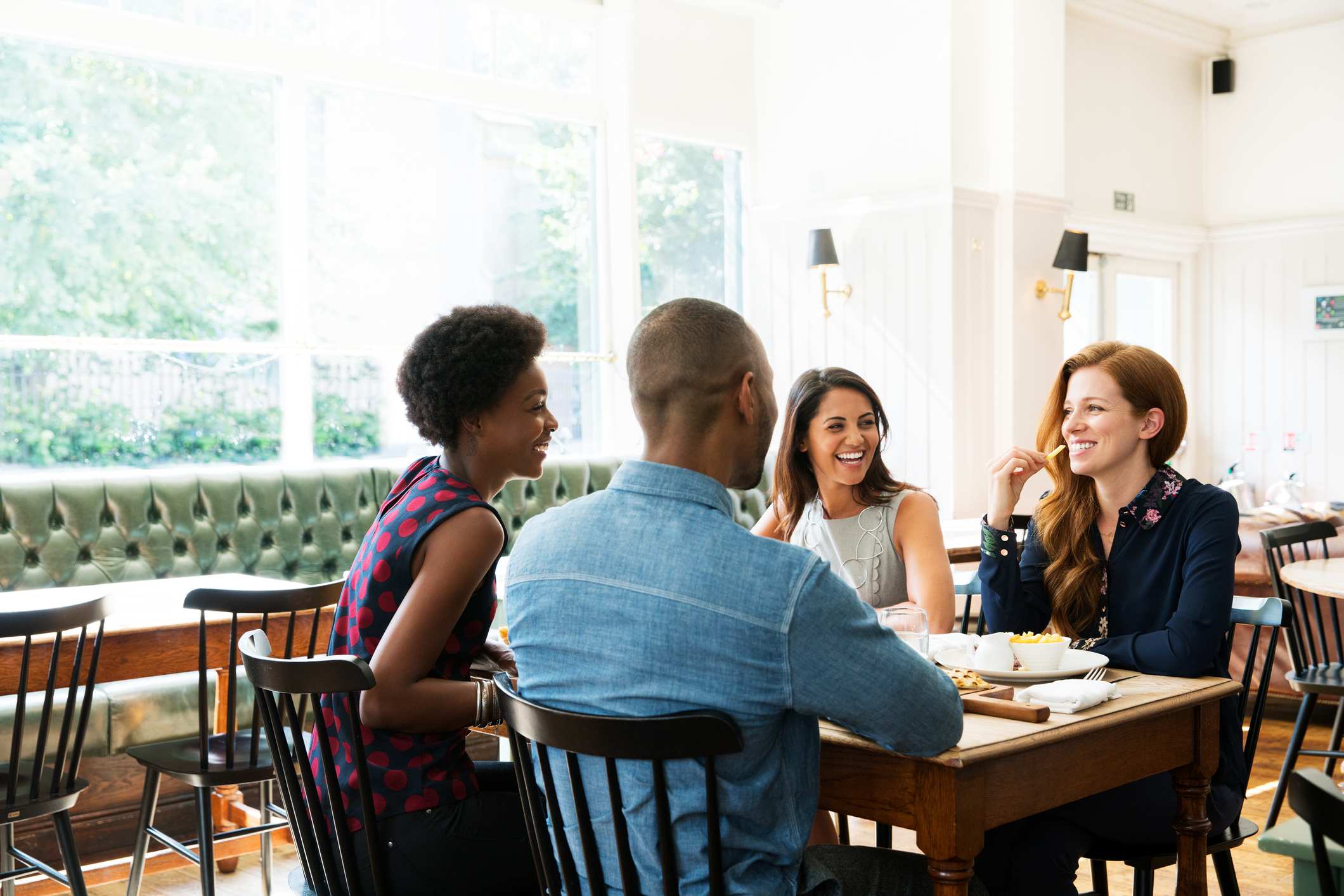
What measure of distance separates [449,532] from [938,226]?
4429mm

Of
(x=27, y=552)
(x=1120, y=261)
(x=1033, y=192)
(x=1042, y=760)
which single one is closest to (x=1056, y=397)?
(x=1042, y=760)

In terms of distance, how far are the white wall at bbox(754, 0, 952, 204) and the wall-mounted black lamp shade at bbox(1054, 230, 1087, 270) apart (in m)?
0.76

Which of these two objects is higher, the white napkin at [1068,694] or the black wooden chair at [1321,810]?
the black wooden chair at [1321,810]

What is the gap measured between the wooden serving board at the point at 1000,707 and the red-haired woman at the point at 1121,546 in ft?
1.24

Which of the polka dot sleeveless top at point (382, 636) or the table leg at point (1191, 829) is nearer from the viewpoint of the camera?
the polka dot sleeveless top at point (382, 636)

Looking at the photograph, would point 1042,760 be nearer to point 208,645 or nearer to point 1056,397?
point 1056,397

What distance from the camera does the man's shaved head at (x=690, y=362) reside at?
1491mm

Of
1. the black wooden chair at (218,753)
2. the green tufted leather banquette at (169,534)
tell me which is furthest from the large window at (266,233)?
the black wooden chair at (218,753)

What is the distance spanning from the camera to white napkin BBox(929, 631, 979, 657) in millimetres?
2039

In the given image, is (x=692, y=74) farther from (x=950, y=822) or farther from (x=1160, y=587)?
(x=950, y=822)

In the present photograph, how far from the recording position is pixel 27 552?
396cm

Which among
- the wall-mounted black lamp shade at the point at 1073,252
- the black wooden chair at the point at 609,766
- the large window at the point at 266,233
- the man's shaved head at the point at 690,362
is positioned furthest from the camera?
the wall-mounted black lamp shade at the point at 1073,252

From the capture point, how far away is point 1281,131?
7.54 meters

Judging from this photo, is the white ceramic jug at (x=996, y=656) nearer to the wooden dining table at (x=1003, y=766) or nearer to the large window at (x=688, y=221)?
the wooden dining table at (x=1003, y=766)
